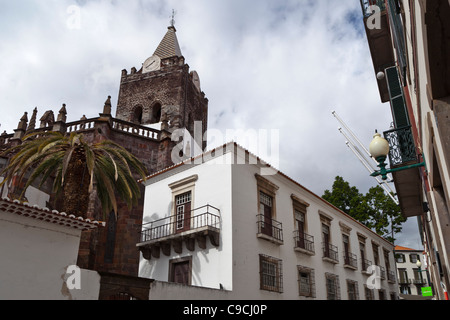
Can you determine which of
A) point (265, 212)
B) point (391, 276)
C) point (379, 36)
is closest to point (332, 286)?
point (265, 212)

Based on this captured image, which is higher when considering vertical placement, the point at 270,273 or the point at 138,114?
the point at 138,114

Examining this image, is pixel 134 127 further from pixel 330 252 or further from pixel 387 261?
pixel 387 261

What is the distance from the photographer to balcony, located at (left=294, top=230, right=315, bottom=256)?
16.3m

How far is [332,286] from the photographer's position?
18.3 m

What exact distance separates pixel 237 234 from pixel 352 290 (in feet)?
34.1

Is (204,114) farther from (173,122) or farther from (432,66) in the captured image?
(432,66)

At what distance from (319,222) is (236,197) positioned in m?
7.00

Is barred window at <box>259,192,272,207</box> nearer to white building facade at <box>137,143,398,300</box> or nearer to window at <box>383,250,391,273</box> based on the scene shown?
white building facade at <box>137,143,398,300</box>

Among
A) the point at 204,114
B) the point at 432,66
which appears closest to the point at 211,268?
Answer: the point at 432,66

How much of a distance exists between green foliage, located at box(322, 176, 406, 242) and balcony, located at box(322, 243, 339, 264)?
10714 millimetres

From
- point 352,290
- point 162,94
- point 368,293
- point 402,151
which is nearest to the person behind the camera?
point 402,151

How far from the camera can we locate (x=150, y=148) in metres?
22.5

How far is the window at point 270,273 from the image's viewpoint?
13.9 m

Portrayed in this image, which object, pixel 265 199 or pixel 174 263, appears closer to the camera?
pixel 174 263
